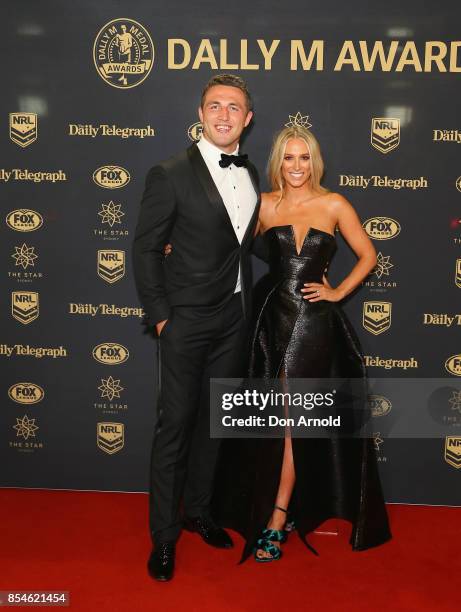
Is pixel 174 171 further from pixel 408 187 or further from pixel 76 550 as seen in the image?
pixel 76 550

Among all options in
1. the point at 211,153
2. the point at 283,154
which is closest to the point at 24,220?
the point at 211,153

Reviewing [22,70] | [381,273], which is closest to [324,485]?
[381,273]

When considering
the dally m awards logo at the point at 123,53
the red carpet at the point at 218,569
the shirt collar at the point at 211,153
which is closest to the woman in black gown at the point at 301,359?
the red carpet at the point at 218,569

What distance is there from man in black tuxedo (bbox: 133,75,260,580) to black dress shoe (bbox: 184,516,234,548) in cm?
24

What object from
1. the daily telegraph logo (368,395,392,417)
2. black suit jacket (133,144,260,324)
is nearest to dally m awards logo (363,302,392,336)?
the daily telegraph logo (368,395,392,417)

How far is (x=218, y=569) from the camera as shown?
2.83 metres

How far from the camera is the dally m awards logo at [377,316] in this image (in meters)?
3.44

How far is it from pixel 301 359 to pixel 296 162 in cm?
89

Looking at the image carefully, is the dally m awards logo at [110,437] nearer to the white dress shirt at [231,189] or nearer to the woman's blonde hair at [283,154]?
the white dress shirt at [231,189]

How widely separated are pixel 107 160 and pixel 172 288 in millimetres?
961

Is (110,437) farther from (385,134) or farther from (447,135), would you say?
(447,135)

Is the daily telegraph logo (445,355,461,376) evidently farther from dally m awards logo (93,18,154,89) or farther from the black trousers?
dally m awards logo (93,18,154,89)

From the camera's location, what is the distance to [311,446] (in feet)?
9.91

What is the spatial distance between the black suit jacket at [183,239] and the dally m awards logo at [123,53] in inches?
30.3
